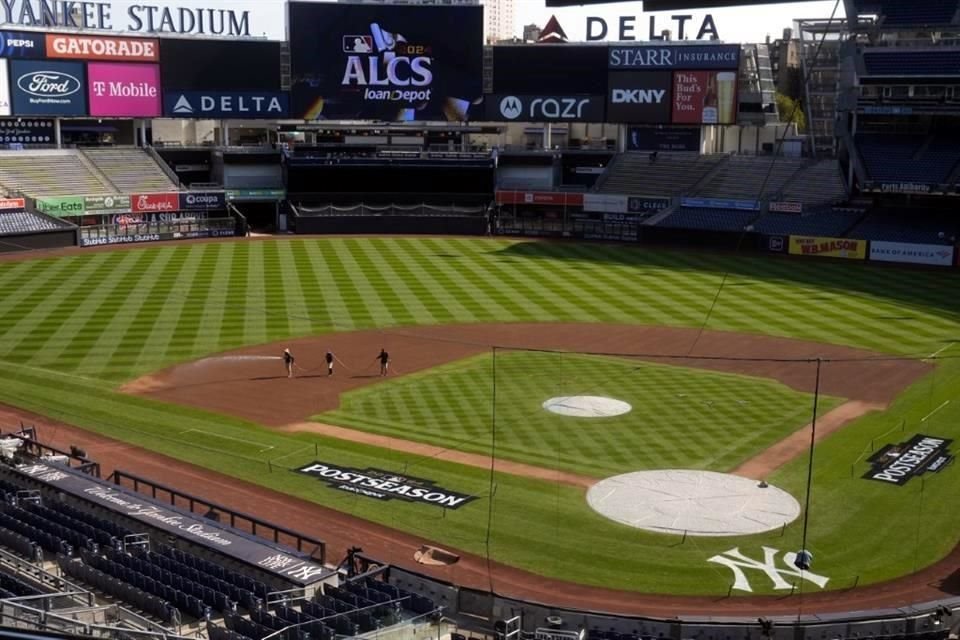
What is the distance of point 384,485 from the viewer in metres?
24.7

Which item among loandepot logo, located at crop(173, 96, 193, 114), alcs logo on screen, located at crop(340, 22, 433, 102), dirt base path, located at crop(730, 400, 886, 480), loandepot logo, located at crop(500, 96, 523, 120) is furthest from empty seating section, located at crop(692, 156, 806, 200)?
dirt base path, located at crop(730, 400, 886, 480)

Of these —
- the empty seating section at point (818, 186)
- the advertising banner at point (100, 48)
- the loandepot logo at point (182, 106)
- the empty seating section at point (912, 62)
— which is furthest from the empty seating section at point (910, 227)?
the advertising banner at point (100, 48)

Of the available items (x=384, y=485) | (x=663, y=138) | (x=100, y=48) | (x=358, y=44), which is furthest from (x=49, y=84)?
(x=384, y=485)

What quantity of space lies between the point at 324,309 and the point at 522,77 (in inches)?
1532

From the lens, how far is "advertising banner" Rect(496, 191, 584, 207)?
3019 inches

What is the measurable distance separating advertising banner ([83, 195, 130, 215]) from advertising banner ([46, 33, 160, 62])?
37.3 ft

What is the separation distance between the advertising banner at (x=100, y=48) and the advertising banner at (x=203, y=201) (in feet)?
36.1

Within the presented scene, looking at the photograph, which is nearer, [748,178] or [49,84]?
[49,84]

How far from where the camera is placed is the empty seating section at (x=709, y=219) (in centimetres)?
6694

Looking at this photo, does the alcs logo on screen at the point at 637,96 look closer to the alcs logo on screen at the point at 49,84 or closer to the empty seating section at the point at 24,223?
the alcs logo on screen at the point at 49,84

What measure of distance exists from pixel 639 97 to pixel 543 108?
24.2 feet

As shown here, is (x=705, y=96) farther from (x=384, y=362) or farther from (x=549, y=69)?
(x=384, y=362)

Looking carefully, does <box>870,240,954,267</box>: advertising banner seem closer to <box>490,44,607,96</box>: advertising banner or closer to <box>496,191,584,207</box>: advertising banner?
<box>496,191,584,207</box>: advertising banner

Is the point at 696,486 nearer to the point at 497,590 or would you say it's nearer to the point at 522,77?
the point at 497,590
